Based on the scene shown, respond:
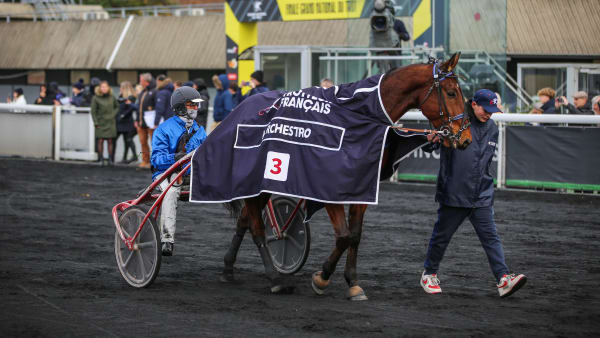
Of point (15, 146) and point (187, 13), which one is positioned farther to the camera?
point (187, 13)

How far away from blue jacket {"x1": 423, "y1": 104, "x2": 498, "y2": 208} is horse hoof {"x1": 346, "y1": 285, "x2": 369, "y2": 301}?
1001 mm

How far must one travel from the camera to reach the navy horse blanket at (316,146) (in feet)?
22.8

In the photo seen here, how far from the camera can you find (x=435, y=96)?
273 inches

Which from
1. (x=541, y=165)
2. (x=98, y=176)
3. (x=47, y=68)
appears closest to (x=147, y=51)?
(x=47, y=68)

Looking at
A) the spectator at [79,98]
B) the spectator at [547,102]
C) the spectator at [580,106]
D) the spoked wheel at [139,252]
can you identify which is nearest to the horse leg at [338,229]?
the spoked wheel at [139,252]

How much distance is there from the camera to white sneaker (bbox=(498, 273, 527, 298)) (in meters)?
7.11

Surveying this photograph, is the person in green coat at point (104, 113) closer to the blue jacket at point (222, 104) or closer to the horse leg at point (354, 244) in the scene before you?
the blue jacket at point (222, 104)

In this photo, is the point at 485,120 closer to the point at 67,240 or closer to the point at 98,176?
the point at 67,240

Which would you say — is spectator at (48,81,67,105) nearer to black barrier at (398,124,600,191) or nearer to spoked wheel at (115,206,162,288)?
black barrier at (398,124,600,191)

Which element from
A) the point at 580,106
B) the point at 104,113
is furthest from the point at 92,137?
the point at 580,106

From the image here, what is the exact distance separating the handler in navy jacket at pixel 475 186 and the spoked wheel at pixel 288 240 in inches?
52.0

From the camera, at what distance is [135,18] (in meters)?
33.0

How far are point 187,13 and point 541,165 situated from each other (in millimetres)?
21660

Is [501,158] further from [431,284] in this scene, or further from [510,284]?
[510,284]
